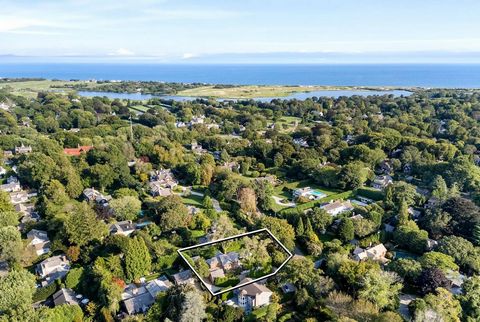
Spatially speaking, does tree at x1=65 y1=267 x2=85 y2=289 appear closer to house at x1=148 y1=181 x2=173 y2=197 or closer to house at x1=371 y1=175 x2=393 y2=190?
house at x1=148 y1=181 x2=173 y2=197

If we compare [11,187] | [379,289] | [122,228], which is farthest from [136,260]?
[11,187]

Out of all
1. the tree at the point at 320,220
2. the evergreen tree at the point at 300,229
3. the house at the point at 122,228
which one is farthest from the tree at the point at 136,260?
the tree at the point at 320,220

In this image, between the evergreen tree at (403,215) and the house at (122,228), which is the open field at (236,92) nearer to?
the house at (122,228)

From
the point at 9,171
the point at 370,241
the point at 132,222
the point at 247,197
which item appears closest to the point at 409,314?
the point at 370,241

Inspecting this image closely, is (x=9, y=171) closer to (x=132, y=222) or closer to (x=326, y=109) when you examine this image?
(x=132, y=222)

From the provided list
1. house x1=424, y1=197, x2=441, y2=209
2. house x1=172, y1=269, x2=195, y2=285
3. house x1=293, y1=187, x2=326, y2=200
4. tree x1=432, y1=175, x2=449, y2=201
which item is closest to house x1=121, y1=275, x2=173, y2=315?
house x1=172, y1=269, x2=195, y2=285
